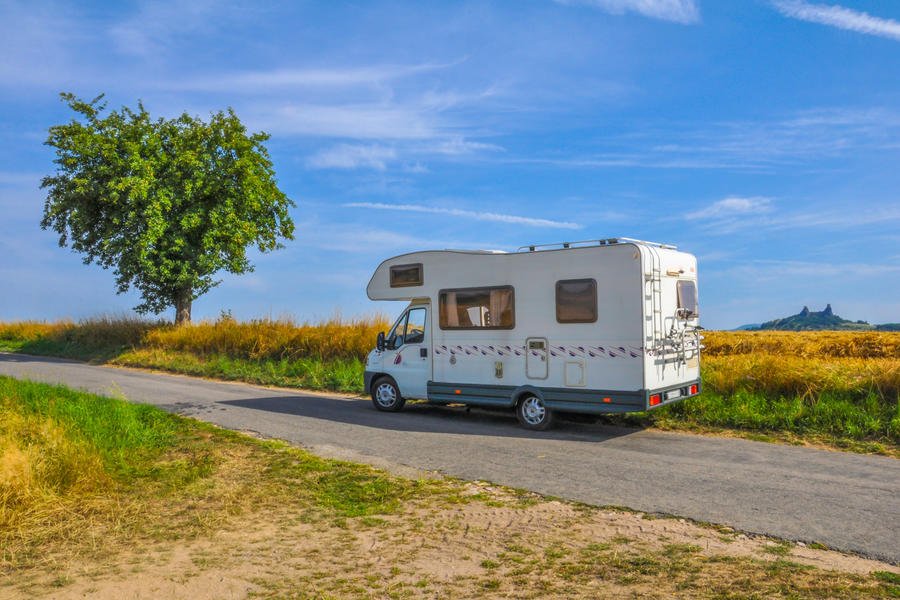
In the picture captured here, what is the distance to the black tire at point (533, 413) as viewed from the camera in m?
11.8

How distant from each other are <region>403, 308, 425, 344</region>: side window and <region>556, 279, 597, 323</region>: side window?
3.09 m

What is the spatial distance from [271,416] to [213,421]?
114 centimetres

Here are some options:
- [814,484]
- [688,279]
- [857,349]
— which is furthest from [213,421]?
[857,349]

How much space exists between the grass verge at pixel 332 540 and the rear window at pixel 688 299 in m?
5.88

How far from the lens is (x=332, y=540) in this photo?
6.25 m

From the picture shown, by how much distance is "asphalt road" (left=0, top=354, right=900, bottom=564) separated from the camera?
6754mm

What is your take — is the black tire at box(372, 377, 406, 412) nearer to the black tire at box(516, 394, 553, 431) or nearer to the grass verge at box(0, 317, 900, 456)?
the black tire at box(516, 394, 553, 431)

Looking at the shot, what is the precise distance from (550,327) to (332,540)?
6470 mm

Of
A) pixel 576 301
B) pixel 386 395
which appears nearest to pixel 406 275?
pixel 386 395

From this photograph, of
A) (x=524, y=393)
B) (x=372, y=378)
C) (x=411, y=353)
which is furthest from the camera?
(x=372, y=378)

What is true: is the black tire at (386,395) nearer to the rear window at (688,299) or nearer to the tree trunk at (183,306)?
the rear window at (688,299)

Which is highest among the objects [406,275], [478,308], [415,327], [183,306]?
[183,306]

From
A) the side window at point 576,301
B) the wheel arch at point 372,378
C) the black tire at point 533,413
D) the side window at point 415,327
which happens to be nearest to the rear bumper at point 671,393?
the side window at point 576,301

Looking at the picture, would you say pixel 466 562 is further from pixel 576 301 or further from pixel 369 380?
pixel 369 380
